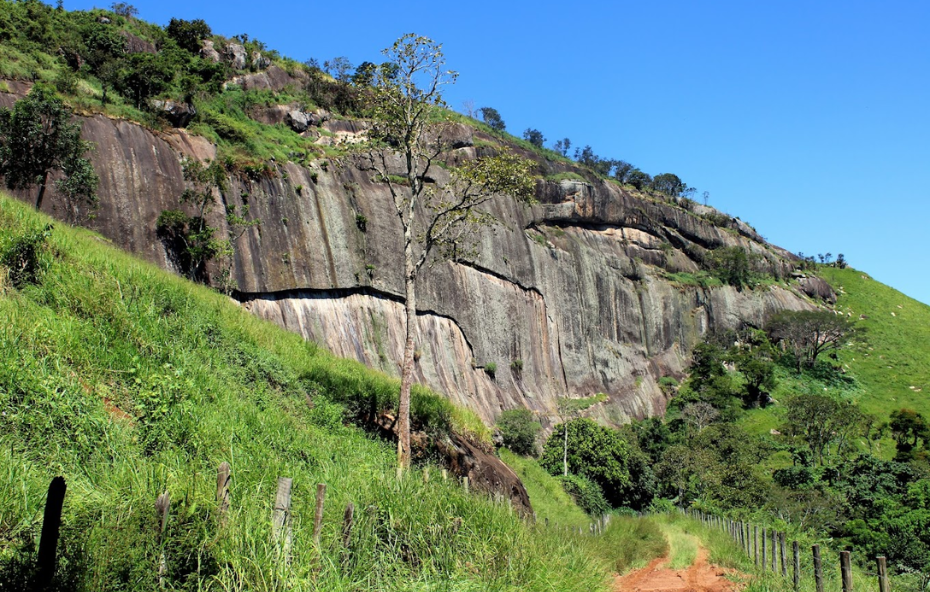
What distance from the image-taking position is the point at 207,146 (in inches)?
1425

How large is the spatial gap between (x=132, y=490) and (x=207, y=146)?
3376 cm

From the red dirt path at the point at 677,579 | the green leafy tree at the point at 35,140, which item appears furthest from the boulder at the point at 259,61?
the red dirt path at the point at 677,579

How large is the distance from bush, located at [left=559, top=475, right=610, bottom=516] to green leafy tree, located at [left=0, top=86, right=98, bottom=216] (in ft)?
85.8

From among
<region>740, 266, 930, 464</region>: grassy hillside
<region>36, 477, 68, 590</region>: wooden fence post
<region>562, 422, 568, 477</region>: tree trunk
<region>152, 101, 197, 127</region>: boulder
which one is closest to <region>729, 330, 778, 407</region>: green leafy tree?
<region>740, 266, 930, 464</region>: grassy hillside

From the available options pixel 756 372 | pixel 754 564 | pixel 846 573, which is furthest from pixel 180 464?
pixel 756 372

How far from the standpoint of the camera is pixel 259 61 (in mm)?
56594

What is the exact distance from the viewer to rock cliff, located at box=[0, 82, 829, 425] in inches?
1293

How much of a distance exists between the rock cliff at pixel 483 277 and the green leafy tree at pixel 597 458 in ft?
14.9

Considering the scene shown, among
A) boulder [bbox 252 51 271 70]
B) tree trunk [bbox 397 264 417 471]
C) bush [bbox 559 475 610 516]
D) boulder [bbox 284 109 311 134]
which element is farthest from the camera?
boulder [bbox 252 51 271 70]

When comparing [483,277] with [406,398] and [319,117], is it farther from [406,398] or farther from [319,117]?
[406,398]

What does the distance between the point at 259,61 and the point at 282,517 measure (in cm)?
5695

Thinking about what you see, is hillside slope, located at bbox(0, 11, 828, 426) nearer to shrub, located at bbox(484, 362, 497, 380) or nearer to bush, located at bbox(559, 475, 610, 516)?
shrub, located at bbox(484, 362, 497, 380)

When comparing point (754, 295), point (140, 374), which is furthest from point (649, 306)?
point (140, 374)

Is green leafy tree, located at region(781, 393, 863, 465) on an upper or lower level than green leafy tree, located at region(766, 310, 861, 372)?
lower
